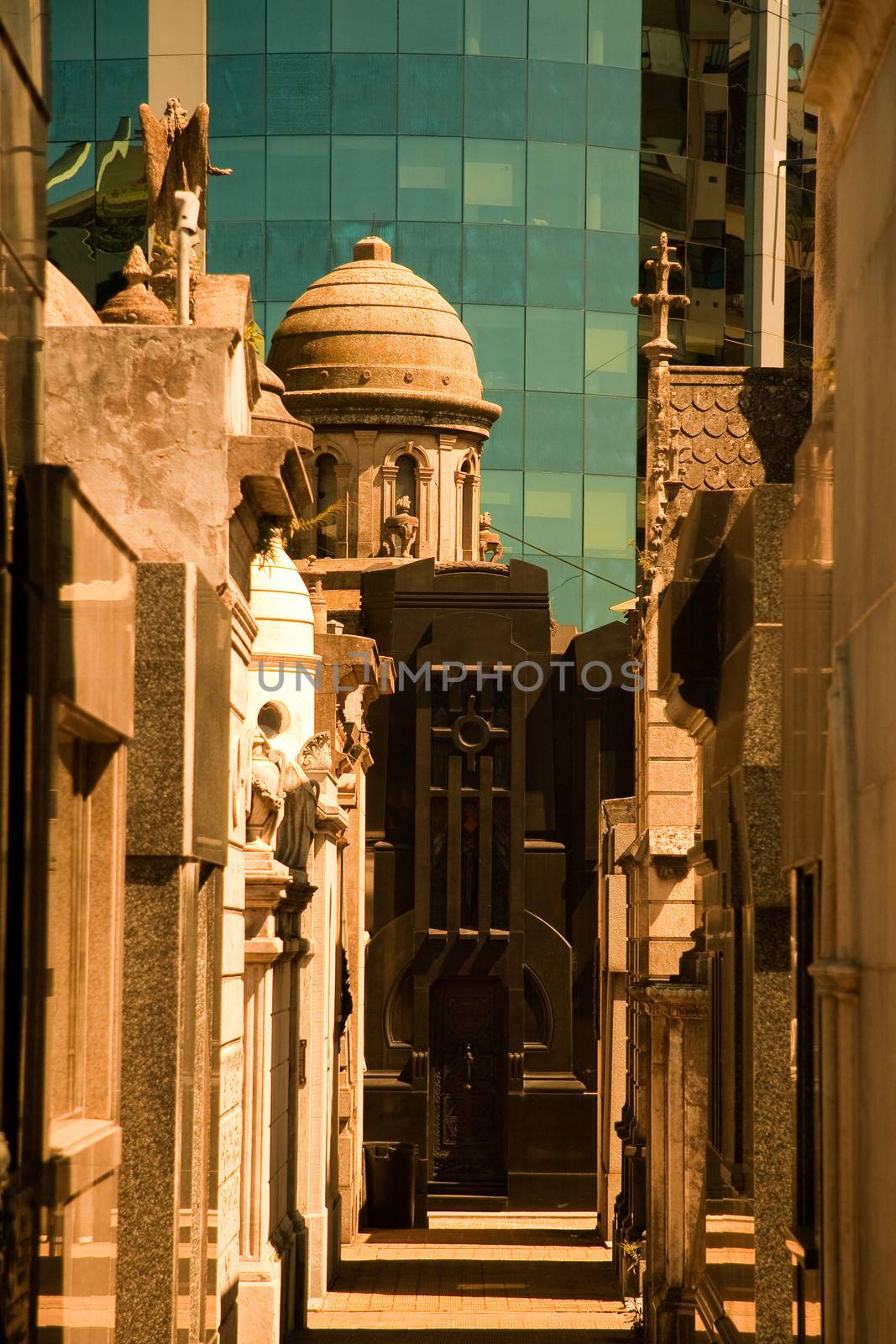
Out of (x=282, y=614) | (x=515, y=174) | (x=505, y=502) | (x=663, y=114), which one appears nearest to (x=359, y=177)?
(x=515, y=174)

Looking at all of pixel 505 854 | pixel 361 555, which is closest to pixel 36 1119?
pixel 505 854

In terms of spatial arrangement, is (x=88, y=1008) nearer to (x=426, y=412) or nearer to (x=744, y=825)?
(x=744, y=825)

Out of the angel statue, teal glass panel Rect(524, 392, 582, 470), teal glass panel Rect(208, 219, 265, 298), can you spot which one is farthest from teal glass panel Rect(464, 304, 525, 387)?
the angel statue

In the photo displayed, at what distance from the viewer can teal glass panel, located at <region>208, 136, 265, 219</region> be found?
46750 mm

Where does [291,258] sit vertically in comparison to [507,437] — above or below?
above

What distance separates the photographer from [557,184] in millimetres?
46812

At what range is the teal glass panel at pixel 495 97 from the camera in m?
46.6

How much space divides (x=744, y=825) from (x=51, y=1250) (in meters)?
4.14

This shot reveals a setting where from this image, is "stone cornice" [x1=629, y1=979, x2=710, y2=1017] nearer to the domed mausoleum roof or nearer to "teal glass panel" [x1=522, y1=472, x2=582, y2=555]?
the domed mausoleum roof

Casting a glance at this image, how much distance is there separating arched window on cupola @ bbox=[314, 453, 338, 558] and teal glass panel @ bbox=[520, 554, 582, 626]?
834cm

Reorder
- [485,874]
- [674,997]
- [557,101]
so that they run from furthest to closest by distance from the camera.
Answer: [557,101] → [485,874] → [674,997]

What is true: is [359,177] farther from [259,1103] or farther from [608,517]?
[259,1103]

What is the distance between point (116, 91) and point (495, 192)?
25.5 feet

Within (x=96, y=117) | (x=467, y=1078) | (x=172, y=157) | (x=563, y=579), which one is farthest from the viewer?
(x=563, y=579)
